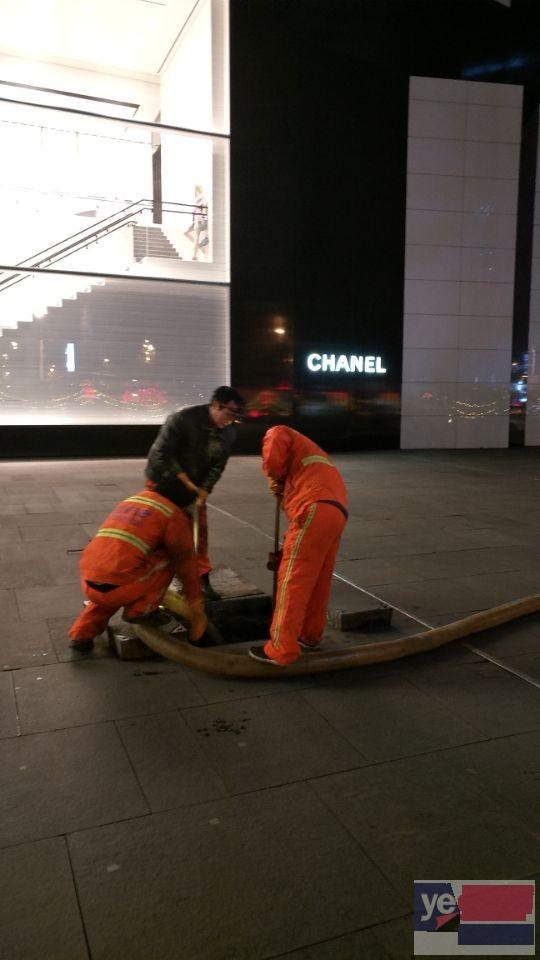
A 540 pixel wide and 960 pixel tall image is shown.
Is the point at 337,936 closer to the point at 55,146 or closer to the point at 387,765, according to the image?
the point at 387,765

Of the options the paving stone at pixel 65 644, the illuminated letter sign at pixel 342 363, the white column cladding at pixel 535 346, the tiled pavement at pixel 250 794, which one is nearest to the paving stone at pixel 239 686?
the tiled pavement at pixel 250 794

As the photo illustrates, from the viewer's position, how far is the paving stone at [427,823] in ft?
7.45

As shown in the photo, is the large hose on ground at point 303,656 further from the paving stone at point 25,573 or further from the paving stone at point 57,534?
the paving stone at point 57,534

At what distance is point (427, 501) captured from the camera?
9.41 m

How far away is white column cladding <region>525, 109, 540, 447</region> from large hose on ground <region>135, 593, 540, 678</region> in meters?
14.7

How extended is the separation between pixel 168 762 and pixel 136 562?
1295 mm

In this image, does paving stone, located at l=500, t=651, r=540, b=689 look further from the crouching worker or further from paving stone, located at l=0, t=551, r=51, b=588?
paving stone, located at l=0, t=551, r=51, b=588

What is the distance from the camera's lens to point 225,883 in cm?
215

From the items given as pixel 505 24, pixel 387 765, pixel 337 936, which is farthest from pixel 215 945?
pixel 505 24

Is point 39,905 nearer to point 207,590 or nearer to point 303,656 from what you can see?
point 303,656

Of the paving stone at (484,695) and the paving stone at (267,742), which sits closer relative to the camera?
the paving stone at (267,742)

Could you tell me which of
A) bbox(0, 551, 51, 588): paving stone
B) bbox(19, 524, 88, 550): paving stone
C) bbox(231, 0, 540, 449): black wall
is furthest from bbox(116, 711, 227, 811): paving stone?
bbox(231, 0, 540, 449): black wall

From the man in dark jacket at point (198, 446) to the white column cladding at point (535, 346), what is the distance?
570 inches

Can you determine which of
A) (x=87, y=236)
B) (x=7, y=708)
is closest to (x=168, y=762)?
(x=7, y=708)
